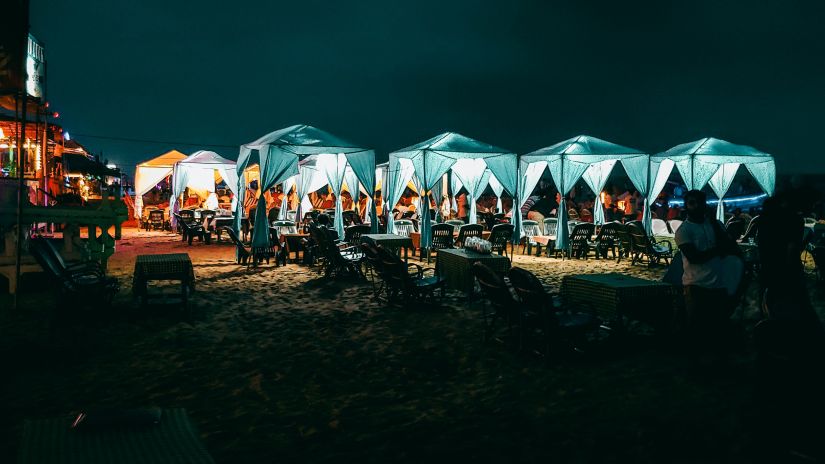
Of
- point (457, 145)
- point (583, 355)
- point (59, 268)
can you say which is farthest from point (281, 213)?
point (583, 355)

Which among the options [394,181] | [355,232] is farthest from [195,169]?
[355,232]

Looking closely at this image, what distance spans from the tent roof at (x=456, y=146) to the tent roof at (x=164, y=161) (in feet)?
50.4

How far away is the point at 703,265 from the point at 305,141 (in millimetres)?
10065

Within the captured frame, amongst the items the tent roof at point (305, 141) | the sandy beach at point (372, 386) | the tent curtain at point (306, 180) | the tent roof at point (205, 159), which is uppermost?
the tent roof at point (205, 159)

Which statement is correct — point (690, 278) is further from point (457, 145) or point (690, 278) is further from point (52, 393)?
point (457, 145)

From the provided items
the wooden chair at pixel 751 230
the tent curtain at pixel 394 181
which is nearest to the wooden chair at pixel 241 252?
the tent curtain at pixel 394 181

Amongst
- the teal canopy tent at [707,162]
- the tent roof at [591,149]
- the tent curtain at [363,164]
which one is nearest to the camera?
the tent curtain at [363,164]

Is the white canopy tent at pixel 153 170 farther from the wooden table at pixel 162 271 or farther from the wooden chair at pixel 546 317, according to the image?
the wooden chair at pixel 546 317

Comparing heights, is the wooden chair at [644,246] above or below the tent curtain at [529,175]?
below

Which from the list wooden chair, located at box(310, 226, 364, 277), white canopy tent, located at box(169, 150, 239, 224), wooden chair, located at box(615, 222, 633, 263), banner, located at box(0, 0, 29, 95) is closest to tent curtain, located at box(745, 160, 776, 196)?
wooden chair, located at box(615, 222, 633, 263)

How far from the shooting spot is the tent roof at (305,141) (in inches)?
497

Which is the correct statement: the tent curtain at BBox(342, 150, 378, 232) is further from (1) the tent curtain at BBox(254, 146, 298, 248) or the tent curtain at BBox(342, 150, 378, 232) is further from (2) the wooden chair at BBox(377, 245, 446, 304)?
(2) the wooden chair at BBox(377, 245, 446, 304)

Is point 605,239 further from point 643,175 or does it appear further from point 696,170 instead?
point 696,170

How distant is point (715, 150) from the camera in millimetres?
16062
